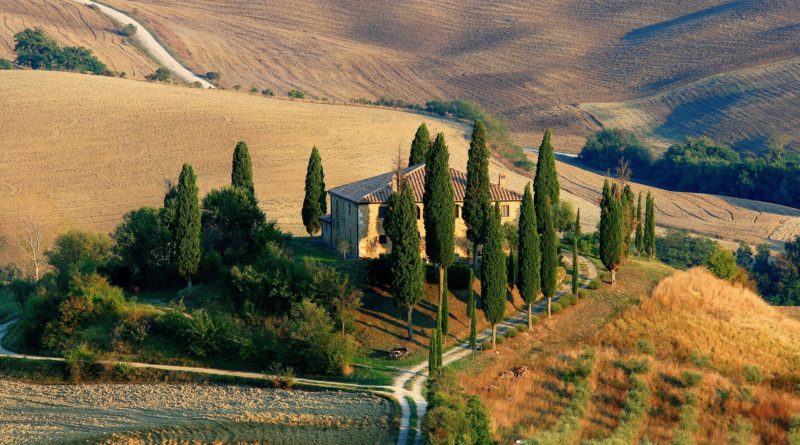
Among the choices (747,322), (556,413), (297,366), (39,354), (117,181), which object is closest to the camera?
(556,413)

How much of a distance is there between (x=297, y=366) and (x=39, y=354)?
12.7 meters

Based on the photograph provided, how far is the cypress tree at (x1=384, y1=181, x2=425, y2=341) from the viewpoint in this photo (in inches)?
2103

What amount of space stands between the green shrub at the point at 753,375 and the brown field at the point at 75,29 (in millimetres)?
126402

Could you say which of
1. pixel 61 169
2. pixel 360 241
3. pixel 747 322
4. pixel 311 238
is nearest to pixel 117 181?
pixel 61 169

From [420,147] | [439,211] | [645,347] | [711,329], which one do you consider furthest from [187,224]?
[711,329]

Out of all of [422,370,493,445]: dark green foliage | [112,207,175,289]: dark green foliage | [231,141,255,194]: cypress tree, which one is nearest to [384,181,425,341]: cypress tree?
[422,370,493,445]: dark green foliage

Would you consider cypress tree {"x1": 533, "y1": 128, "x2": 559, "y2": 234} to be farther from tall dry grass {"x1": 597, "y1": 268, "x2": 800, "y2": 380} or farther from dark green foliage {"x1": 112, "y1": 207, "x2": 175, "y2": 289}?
dark green foliage {"x1": 112, "y1": 207, "x2": 175, "y2": 289}

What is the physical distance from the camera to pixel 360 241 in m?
62.9

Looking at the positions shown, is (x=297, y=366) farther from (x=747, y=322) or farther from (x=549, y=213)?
(x=747, y=322)

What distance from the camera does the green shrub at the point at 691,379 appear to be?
151ft

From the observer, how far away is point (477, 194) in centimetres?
6078

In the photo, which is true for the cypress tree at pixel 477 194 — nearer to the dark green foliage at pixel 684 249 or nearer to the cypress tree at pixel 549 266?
the cypress tree at pixel 549 266

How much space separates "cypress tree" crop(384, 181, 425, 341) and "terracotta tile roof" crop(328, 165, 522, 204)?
7.96m

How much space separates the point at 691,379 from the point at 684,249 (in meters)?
48.4
